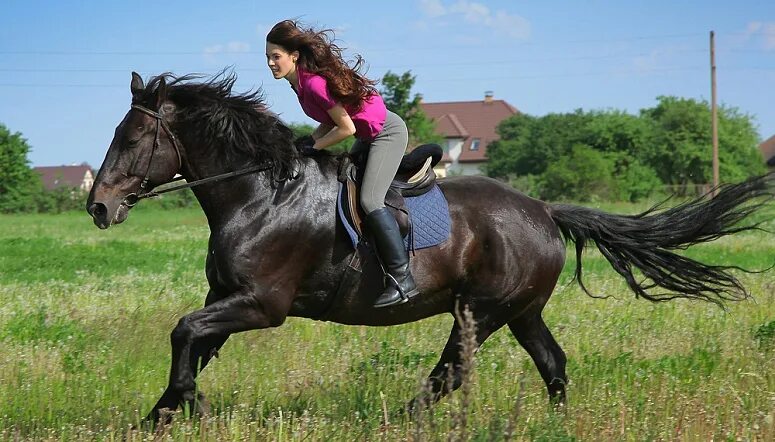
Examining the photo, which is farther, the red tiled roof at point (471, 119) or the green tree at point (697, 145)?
the red tiled roof at point (471, 119)

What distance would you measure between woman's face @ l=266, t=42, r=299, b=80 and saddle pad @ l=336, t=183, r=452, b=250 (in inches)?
32.7

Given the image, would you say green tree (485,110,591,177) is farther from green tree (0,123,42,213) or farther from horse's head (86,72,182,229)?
horse's head (86,72,182,229)

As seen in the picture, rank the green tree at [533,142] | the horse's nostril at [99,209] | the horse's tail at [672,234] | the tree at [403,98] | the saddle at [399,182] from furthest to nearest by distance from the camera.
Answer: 1. the green tree at [533,142]
2. the tree at [403,98]
3. the horse's tail at [672,234]
4. the saddle at [399,182]
5. the horse's nostril at [99,209]

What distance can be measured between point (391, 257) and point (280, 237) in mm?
719

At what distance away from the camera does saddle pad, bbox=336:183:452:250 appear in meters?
6.52

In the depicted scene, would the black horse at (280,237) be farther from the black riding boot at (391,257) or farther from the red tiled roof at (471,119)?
the red tiled roof at (471,119)

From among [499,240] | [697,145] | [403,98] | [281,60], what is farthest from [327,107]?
[697,145]

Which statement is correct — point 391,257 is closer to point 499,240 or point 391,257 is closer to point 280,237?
point 280,237

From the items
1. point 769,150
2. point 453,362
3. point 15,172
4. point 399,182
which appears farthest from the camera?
point 769,150

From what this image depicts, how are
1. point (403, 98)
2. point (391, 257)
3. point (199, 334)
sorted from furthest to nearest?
point (403, 98)
point (391, 257)
point (199, 334)

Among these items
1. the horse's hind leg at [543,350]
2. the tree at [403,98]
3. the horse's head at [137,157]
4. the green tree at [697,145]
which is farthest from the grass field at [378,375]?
the green tree at [697,145]

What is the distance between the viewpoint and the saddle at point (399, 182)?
6402 mm

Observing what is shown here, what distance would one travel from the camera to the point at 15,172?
65875 mm

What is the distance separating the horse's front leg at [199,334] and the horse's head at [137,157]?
0.82 m
